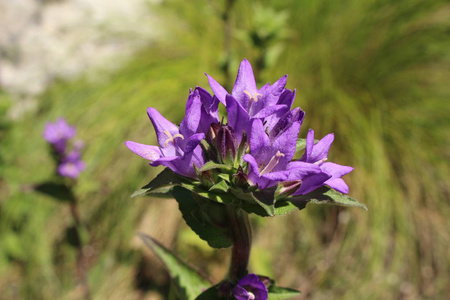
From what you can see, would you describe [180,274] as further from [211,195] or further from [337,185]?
[337,185]

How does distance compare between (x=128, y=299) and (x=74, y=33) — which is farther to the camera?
(x=74, y=33)

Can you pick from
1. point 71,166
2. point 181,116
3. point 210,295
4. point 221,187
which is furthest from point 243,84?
point 181,116

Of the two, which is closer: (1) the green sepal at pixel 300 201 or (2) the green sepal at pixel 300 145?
(1) the green sepal at pixel 300 201

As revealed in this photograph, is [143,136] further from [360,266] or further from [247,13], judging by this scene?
[360,266]

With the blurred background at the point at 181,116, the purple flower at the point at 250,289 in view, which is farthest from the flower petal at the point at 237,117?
the blurred background at the point at 181,116

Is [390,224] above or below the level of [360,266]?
above

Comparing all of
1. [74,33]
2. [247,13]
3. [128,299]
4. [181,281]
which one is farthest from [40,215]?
[247,13]

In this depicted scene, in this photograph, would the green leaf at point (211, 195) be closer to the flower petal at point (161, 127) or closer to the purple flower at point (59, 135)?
the flower petal at point (161, 127)

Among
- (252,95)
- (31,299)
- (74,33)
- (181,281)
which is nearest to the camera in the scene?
(252,95)
